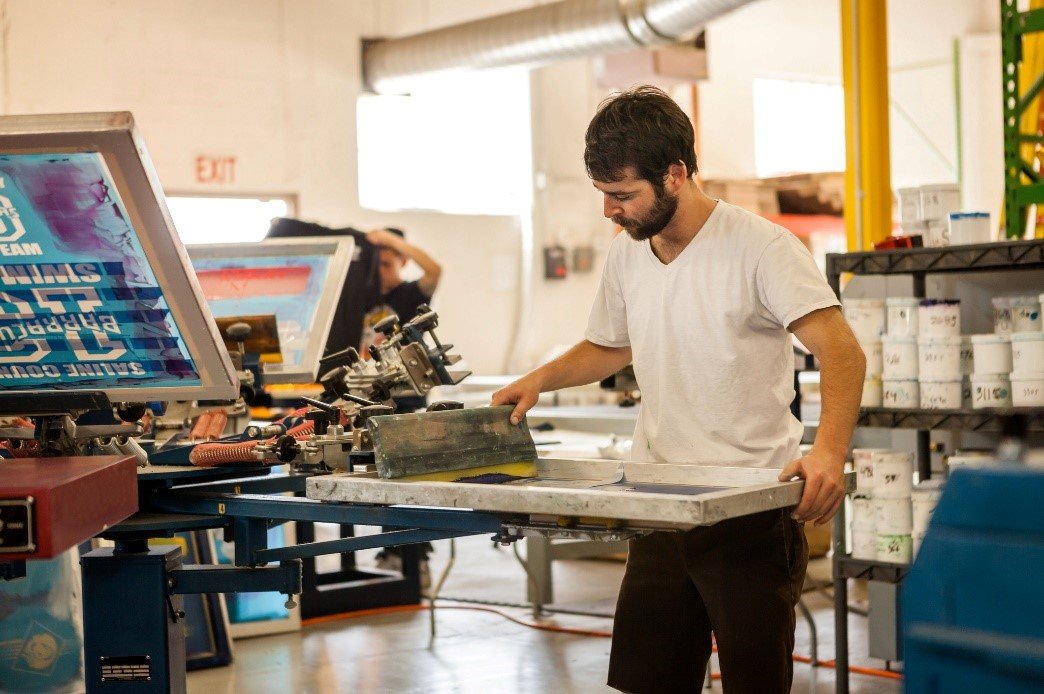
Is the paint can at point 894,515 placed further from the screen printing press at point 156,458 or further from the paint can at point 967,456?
the screen printing press at point 156,458

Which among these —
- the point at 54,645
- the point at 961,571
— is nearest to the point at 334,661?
the point at 54,645

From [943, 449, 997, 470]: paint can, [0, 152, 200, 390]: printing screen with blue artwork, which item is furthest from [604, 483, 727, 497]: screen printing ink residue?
[943, 449, 997, 470]: paint can

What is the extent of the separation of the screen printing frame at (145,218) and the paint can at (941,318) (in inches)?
80.9

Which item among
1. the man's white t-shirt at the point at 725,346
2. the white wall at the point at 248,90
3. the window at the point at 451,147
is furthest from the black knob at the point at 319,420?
the window at the point at 451,147

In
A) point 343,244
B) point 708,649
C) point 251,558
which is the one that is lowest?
point 708,649

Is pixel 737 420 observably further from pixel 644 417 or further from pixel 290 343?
pixel 290 343

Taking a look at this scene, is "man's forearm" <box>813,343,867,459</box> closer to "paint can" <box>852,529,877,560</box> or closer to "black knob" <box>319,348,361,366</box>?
"black knob" <box>319,348,361,366</box>

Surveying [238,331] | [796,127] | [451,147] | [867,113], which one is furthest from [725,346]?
[796,127]

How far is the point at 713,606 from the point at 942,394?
160 centimetres

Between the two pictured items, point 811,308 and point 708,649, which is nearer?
point 811,308

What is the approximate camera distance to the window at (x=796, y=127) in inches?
394

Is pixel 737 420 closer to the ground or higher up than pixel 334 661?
higher up

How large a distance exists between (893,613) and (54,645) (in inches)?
108

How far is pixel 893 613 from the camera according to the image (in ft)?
13.3
